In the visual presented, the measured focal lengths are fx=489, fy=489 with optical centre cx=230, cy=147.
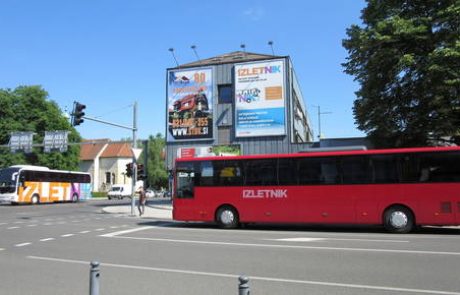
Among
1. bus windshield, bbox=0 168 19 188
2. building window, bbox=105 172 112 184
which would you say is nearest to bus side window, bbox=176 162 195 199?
bus windshield, bbox=0 168 19 188

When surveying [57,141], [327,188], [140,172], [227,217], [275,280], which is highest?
[57,141]

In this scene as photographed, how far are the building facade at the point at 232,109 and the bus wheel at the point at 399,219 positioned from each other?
20.2 meters

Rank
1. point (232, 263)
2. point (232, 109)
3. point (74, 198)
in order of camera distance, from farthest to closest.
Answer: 1. point (74, 198)
2. point (232, 109)
3. point (232, 263)

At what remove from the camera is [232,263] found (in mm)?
10359

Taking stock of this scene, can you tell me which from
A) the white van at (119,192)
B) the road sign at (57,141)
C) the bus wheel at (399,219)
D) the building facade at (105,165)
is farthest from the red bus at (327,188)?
the building facade at (105,165)

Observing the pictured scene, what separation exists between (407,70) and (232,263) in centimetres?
1862

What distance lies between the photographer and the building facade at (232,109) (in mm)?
37406

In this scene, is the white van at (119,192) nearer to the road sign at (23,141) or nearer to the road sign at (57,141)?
the road sign at (23,141)

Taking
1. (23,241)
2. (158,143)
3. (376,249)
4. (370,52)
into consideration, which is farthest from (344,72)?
(158,143)

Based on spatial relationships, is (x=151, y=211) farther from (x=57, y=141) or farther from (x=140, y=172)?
(x=57, y=141)

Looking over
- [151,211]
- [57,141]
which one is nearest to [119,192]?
[57,141]

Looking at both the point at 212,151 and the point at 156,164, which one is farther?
the point at 156,164

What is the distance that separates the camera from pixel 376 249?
480 inches

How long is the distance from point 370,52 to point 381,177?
36.2ft
